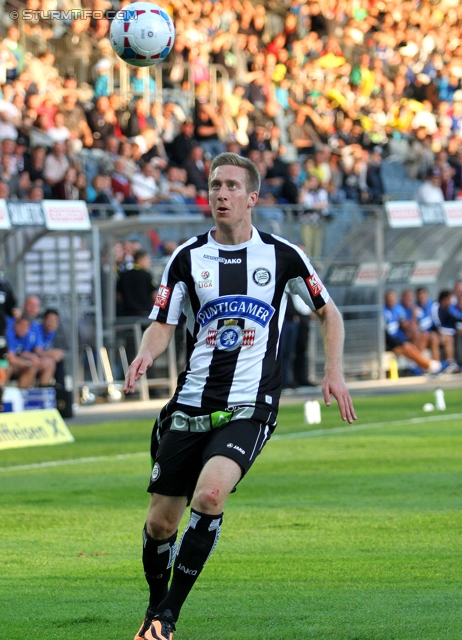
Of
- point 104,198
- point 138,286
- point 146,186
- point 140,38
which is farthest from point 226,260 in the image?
point 146,186

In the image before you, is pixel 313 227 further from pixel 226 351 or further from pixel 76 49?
pixel 226 351

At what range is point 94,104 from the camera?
78.0 feet

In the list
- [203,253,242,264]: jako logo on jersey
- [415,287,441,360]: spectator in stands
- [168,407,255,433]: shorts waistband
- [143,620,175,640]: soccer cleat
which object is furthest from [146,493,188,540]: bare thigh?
[415,287,441,360]: spectator in stands

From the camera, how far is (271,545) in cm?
841

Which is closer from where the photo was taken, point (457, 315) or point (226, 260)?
point (226, 260)

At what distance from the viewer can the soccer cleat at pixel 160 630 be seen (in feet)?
18.0

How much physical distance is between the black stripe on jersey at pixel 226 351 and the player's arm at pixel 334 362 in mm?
461

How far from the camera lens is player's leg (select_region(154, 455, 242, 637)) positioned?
5.52 meters

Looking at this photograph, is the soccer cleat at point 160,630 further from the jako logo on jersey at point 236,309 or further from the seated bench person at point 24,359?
the seated bench person at point 24,359

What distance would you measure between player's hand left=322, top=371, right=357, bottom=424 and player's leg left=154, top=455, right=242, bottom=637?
24.4 inches

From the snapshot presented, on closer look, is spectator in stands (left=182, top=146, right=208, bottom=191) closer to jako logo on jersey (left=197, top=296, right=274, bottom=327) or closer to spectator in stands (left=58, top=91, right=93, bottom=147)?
spectator in stands (left=58, top=91, right=93, bottom=147)

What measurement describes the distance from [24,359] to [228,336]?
1214 cm

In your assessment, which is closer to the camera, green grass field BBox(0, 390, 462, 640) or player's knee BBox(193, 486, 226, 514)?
player's knee BBox(193, 486, 226, 514)

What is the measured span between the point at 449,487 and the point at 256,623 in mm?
5192
